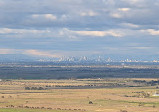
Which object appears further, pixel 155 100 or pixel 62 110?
pixel 155 100

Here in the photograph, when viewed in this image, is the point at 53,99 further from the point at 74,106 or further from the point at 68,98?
the point at 74,106

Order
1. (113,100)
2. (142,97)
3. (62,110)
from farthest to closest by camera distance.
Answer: (142,97)
(113,100)
(62,110)

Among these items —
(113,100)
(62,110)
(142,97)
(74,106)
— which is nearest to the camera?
(62,110)

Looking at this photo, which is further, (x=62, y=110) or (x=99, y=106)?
(x=99, y=106)

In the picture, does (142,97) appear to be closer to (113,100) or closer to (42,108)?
(113,100)

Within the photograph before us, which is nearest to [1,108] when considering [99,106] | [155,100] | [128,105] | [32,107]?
[32,107]

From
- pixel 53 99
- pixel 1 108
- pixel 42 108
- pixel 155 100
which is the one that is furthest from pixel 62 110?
pixel 155 100

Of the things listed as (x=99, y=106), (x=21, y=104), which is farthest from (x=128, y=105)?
(x=21, y=104)

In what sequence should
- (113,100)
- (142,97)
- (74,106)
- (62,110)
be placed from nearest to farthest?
1. (62,110)
2. (74,106)
3. (113,100)
4. (142,97)
